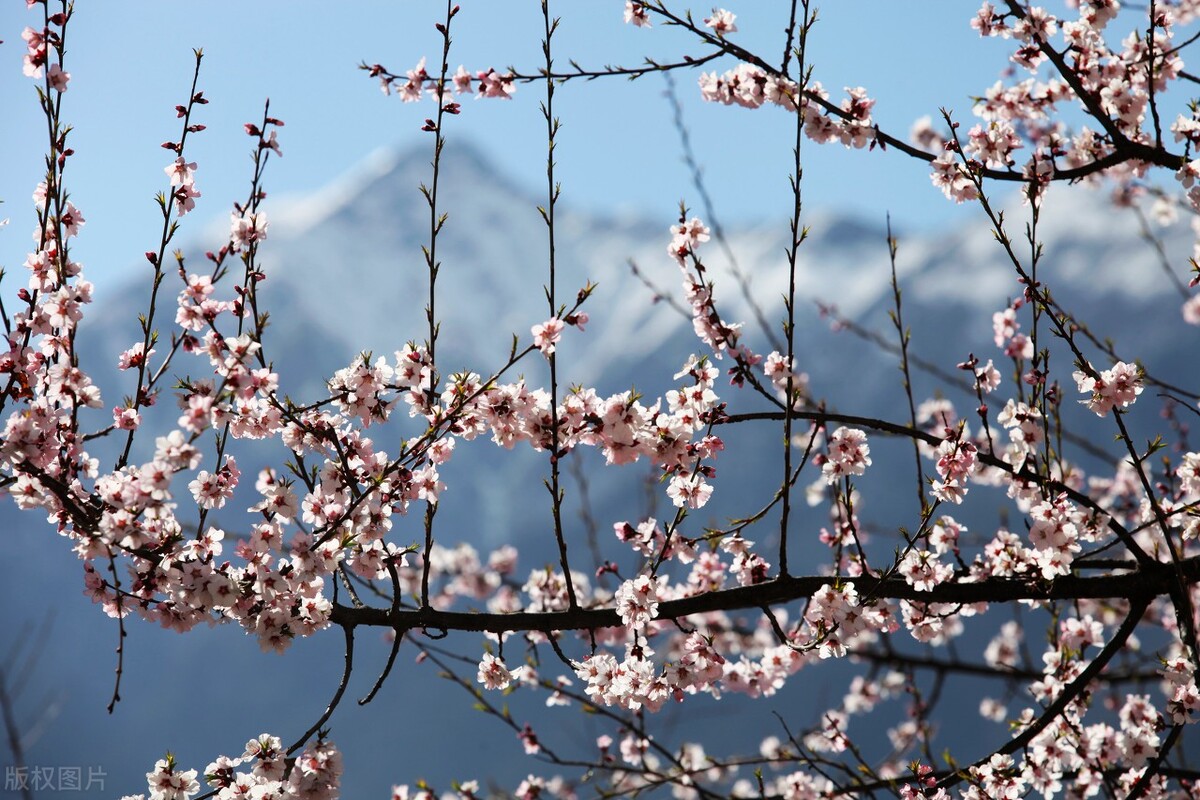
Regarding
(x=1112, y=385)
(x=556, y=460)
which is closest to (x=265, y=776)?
(x=556, y=460)

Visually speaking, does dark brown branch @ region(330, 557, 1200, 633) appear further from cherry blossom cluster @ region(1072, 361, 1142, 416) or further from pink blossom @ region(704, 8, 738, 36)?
pink blossom @ region(704, 8, 738, 36)

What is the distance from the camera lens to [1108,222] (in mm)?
20875

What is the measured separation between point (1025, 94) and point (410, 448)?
10.9 ft

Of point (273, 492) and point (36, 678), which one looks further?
point (36, 678)

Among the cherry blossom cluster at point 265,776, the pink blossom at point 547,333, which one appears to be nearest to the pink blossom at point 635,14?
the pink blossom at point 547,333

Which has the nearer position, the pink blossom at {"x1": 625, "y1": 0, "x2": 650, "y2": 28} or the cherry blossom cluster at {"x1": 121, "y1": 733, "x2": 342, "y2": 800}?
the cherry blossom cluster at {"x1": 121, "y1": 733, "x2": 342, "y2": 800}

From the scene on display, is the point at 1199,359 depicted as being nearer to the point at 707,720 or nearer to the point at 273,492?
the point at 707,720

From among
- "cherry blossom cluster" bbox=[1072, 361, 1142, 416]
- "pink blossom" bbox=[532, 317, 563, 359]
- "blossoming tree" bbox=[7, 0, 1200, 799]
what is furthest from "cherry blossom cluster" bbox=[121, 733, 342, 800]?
"cherry blossom cluster" bbox=[1072, 361, 1142, 416]

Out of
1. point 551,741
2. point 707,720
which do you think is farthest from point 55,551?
point 707,720

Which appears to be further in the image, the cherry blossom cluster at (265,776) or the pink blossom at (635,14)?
the pink blossom at (635,14)

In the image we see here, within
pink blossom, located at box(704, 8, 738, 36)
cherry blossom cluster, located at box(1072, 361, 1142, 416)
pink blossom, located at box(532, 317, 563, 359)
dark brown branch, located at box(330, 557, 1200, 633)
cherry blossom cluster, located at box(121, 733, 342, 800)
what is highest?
pink blossom, located at box(704, 8, 738, 36)

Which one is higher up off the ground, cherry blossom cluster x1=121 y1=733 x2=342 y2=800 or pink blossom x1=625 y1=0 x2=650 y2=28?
pink blossom x1=625 y1=0 x2=650 y2=28

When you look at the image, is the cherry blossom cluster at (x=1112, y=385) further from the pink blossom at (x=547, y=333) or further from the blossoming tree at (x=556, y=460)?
the pink blossom at (x=547, y=333)

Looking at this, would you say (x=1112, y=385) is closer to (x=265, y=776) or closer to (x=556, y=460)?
(x=556, y=460)
